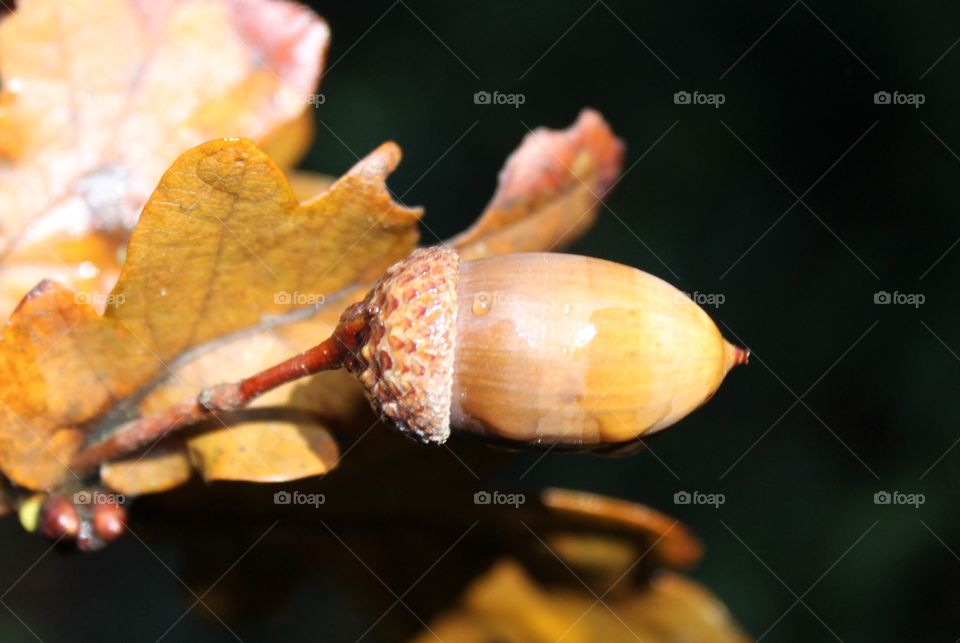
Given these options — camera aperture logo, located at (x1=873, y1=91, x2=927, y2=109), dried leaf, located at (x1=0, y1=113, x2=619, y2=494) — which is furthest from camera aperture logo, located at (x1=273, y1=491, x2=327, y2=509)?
camera aperture logo, located at (x1=873, y1=91, x2=927, y2=109)

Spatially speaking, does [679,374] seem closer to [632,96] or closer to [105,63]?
[105,63]

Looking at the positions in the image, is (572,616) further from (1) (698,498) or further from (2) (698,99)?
(2) (698,99)

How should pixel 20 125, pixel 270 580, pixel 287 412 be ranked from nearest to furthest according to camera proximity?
pixel 287 412
pixel 20 125
pixel 270 580

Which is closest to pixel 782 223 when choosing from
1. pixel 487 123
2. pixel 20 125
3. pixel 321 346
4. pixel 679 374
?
pixel 487 123

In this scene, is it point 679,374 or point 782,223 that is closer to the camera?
point 679,374

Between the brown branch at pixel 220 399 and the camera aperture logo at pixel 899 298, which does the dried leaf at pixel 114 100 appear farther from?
the camera aperture logo at pixel 899 298

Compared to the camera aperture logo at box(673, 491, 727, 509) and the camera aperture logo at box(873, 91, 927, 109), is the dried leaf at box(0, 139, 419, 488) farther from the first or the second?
the camera aperture logo at box(873, 91, 927, 109)

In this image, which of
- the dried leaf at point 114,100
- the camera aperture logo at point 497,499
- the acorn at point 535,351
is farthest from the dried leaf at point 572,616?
the dried leaf at point 114,100
